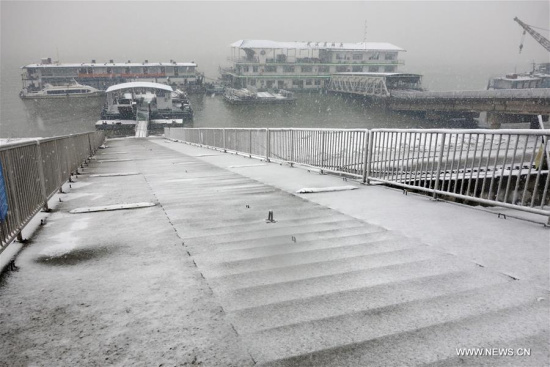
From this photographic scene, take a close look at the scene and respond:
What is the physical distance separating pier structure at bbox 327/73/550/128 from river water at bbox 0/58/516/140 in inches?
101

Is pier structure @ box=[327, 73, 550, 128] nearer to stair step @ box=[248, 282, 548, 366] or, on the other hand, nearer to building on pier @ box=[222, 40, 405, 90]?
building on pier @ box=[222, 40, 405, 90]

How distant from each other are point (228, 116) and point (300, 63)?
3990 cm

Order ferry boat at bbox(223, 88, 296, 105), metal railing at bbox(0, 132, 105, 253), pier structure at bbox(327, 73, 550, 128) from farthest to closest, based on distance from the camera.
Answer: ferry boat at bbox(223, 88, 296, 105) → pier structure at bbox(327, 73, 550, 128) → metal railing at bbox(0, 132, 105, 253)

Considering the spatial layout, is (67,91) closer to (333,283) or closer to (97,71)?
(97,71)

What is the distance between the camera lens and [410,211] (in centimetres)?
518

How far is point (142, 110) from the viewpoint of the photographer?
6203 centimetres

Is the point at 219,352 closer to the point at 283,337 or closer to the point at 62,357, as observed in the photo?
the point at 283,337

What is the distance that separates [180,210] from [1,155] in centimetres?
228

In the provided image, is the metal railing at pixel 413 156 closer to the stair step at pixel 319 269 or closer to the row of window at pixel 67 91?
the stair step at pixel 319 269

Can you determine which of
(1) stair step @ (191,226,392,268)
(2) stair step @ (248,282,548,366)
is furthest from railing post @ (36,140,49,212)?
(2) stair step @ (248,282,548,366)

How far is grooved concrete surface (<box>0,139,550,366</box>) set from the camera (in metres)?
2.12

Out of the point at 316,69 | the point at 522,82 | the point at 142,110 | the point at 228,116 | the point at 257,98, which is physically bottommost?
the point at 228,116

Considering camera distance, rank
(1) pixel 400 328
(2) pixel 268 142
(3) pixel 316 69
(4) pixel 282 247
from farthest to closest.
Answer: (3) pixel 316 69
(2) pixel 268 142
(4) pixel 282 247
(1) pixel 400 328

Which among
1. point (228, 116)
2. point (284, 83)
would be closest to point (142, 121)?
point (228, 116)
